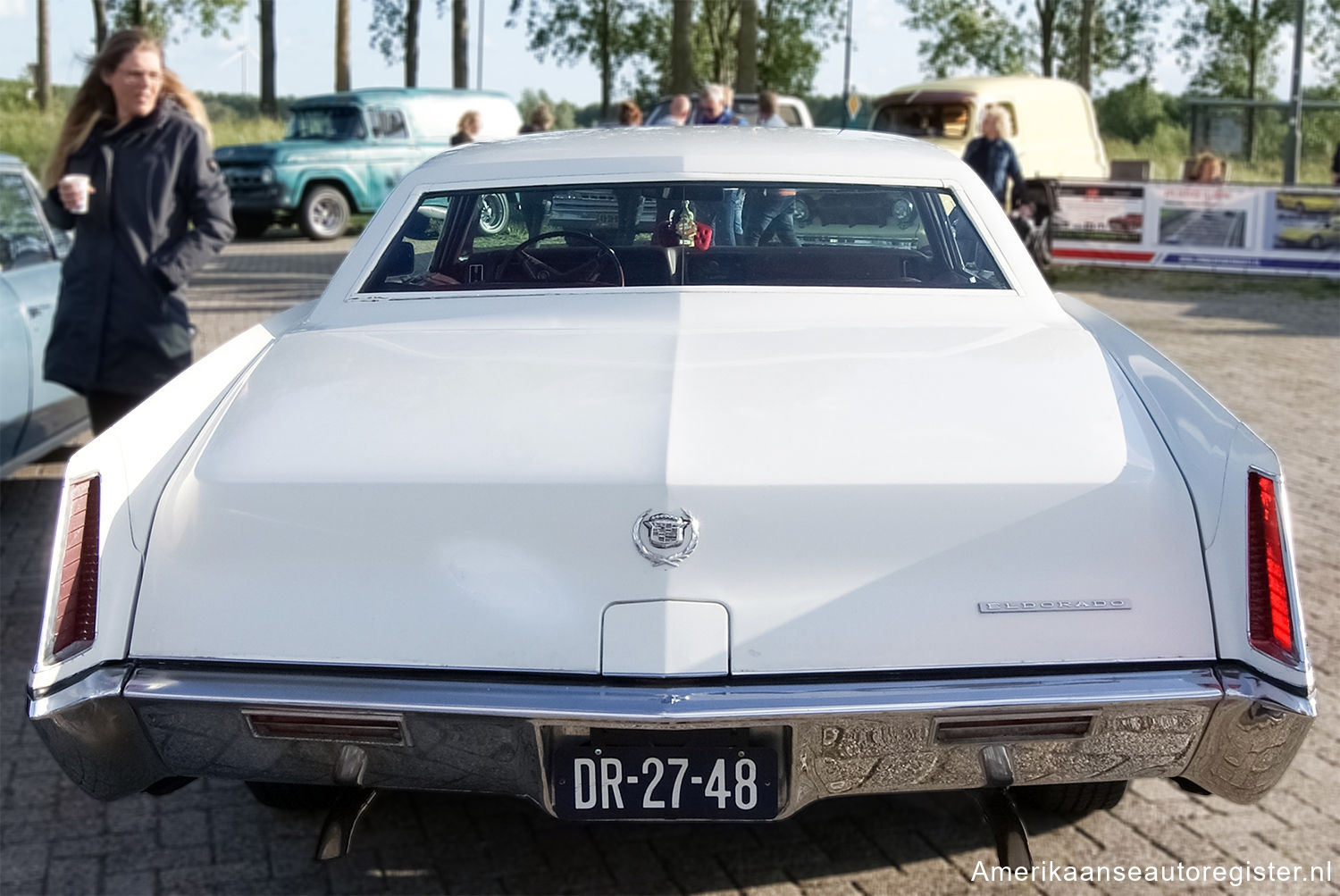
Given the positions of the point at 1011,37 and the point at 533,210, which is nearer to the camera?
the point at 533,210

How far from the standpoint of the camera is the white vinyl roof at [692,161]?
387cm

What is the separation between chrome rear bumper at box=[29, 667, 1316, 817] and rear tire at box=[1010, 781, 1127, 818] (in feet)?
2.26

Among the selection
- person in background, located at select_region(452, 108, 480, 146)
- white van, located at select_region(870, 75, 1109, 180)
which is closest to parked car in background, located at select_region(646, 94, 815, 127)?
white van, located at select_region(870, 75, 1109, 180)

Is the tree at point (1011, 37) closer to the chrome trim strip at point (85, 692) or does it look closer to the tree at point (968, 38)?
the tree at point (968, 38)

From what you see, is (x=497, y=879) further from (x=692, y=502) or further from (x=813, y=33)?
(x=813, y=33)

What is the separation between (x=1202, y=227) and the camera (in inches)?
639

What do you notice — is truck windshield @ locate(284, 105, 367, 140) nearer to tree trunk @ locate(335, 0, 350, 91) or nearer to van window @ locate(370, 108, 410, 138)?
van window @ locate(370, 108, 410, 138)

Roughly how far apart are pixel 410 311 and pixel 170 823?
4.45 ft

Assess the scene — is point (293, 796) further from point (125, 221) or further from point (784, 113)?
point (784, 113)

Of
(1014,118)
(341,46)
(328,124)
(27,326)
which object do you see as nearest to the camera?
(27,326)

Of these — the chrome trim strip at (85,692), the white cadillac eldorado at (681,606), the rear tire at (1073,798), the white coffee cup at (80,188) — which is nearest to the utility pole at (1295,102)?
the white coffee cup at (80,188)

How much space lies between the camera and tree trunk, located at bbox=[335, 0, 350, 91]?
33.7 metres

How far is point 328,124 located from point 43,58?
2378 cm

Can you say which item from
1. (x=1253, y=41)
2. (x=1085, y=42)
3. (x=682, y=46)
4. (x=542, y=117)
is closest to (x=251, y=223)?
(x=542, y=117)
